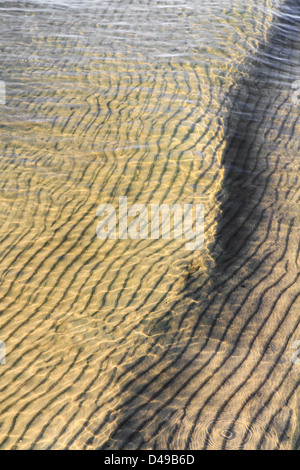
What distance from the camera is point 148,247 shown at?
4.62 meters

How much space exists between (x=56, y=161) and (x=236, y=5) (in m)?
5.27

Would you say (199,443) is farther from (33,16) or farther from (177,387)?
(33,16)

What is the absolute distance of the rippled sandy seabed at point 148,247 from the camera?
3.48 m

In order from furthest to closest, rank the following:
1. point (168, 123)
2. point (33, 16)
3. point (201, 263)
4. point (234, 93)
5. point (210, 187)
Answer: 1. point (33, 16)
2. point (234, 93)
3. point (168, 123)
4. point (210, 187)
5. point (201, 263)

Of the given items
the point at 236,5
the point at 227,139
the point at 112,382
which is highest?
the point at 236,5

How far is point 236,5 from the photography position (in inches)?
345

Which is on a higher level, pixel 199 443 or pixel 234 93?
pixel 234 93

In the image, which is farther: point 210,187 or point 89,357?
point 210,187

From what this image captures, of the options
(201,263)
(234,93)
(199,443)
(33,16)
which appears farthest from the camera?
(33,16)

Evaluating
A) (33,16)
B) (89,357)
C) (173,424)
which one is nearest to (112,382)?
(89,357)

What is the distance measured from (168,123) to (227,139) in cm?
74

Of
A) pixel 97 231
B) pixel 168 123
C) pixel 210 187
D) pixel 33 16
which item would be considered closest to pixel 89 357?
pixel 97 231

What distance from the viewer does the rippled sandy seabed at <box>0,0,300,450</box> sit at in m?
3.48

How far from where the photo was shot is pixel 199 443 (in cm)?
329
